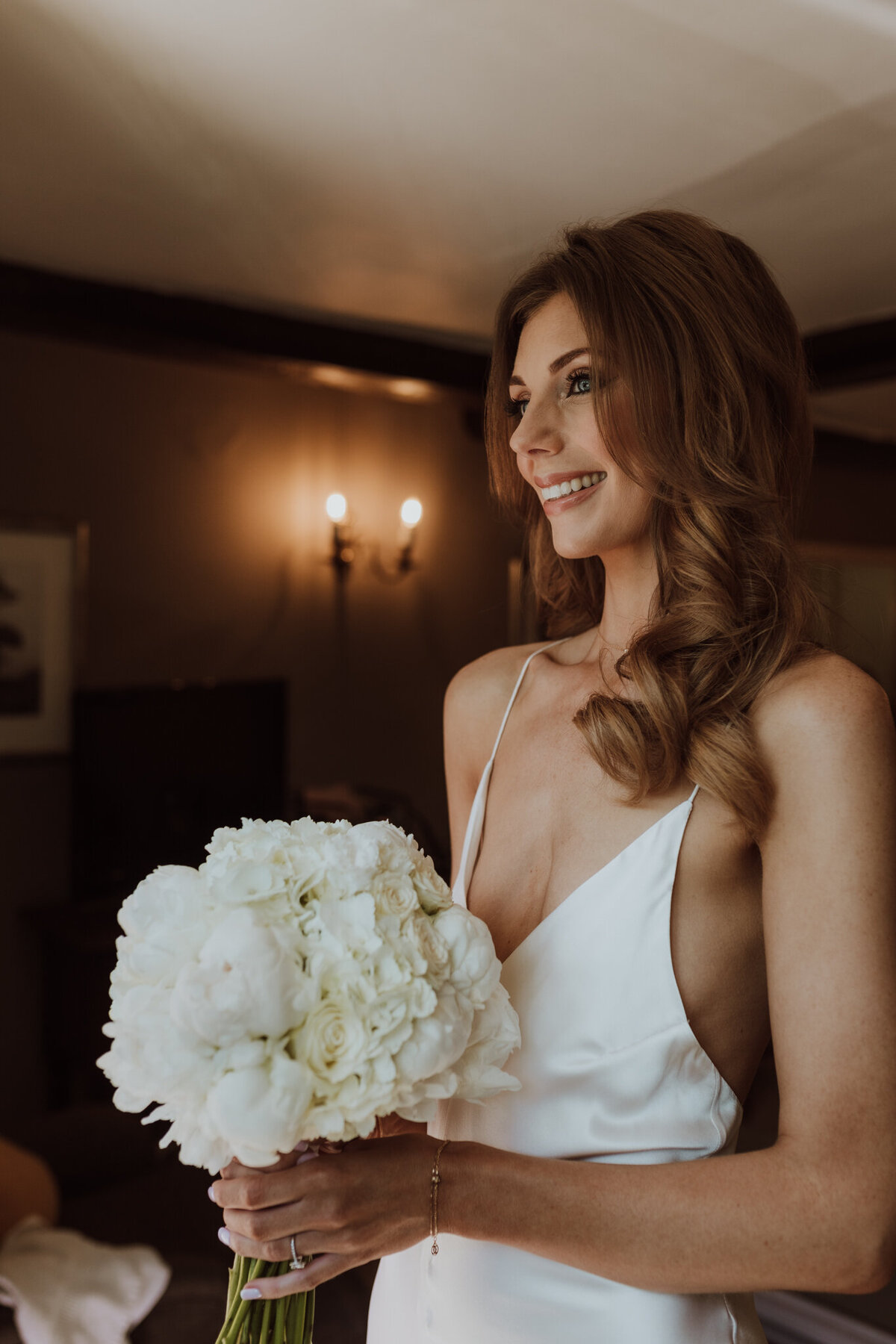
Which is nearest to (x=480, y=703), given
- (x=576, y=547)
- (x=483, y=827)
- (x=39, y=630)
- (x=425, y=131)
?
(x=483, y=827)

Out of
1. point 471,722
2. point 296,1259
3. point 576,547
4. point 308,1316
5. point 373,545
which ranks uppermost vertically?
point 373,545

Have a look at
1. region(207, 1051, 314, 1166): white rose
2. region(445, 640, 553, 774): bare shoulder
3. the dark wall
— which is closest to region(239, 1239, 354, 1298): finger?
region(207, 1051, 314, 1166): white rose

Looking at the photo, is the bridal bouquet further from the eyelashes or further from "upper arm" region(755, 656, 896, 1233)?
the eyelashes

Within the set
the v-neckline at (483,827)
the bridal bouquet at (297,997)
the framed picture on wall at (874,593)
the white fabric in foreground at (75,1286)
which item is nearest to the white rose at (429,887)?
the bridal bouquet at (297,997)

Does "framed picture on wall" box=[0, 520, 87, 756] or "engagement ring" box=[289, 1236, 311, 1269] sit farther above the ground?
"framed picture on wall" box=[0, 520, 87, 756]

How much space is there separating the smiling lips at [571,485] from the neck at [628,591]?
0.10 metres

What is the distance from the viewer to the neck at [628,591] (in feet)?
4.41

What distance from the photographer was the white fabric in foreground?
1.89 metres

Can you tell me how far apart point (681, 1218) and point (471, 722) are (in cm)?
72

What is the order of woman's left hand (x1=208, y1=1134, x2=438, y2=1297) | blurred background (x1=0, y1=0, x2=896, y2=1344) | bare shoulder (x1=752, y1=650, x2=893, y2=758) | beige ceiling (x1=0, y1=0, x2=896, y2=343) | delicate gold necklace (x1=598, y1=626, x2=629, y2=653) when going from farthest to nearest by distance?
blurred background (x1=0, y1=0, x2=896, y2=1344) → beige ceiling (x1=0, y1=0, x2=896, y2=343) → delicate gold necklace (x1=598, y1=626, x2=629, y2=653) → bare shoulder (x1=752, y1=650, x2=893, y2=758) → woman's left hand (x1=208, y1=1134, x2=438, y2=1297)

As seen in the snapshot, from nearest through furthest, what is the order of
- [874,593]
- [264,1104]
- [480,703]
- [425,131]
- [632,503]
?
1. [264,1104]
2. [632,503]
3. [480,703]
4. [425,131]
5. [874,593]

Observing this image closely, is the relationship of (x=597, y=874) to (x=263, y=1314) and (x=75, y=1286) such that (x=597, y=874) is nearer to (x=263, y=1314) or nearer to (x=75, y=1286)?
(x=263, y=1314)

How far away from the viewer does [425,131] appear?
2598 mm

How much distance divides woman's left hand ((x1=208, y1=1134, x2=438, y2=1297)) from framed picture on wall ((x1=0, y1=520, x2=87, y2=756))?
3513 millimetres
